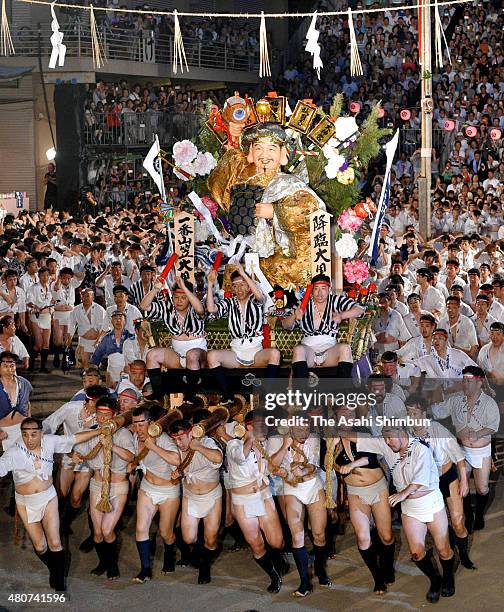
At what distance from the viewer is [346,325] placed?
8227 millimetres

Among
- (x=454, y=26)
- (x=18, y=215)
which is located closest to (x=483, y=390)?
(x=18, y=215)

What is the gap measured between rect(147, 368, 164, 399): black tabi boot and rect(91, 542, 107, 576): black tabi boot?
137 centimetres

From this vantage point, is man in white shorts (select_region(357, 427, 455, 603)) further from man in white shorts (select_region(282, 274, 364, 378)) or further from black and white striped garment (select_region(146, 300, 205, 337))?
black and white striped garment (select_region(146, 300, 205, 337))

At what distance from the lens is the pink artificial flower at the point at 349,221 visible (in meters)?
8.94

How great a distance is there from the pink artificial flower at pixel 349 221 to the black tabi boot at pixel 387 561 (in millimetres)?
3020

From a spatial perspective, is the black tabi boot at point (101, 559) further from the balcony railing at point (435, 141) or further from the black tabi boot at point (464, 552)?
the balcony railing at point (435, 141)

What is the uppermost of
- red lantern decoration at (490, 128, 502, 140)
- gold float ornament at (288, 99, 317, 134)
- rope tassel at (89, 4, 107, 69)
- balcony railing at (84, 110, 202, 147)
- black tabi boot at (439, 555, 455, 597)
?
rope tassel at (89, 4, 107, 69)

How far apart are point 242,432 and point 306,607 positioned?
3.83ft

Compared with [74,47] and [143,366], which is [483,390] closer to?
[143,366]

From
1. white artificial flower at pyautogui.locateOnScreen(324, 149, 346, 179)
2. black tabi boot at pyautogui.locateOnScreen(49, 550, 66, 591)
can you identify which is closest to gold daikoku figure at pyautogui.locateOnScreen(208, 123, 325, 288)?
white artificial flower at pyautogui.locateOnScreen(324, 149, 346, 179)

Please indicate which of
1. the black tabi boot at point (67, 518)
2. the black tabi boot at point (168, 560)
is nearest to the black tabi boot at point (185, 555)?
the black tabi boot at point (168, 560)

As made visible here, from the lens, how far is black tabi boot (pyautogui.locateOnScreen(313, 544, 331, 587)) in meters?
6.95

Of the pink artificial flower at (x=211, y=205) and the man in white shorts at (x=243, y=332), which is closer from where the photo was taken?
the man in white shorts at (x=243, y=332)

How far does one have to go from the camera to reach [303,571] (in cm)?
683
